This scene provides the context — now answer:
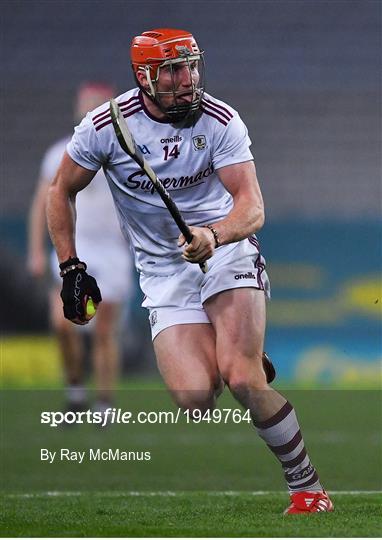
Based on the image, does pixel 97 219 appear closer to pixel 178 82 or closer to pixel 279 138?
pixel 178 82

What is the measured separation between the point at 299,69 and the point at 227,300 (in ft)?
29.9

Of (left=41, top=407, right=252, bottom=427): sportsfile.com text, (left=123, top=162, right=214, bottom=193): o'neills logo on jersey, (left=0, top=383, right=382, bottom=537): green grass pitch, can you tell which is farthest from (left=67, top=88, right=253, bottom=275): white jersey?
(left=41, top=407, right=252, bottom=427): sportsfile.com text

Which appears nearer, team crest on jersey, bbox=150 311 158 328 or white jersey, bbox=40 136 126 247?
team crest on jersey, bbox=150 311 158 328

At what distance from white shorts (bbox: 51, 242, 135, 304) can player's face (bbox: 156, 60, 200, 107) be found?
427 centimetres

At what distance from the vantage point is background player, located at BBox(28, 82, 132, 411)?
350 inches

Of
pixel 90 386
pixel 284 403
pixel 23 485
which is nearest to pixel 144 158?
pixel 284 403

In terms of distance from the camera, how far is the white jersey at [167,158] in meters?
5.00

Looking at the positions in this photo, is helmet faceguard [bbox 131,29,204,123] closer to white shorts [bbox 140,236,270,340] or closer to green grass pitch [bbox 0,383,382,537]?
white shorts [bbox 140,236,270,340]

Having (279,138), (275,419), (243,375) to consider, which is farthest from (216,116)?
(279,138)

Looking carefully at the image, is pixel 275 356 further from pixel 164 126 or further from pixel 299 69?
pixel 164 126

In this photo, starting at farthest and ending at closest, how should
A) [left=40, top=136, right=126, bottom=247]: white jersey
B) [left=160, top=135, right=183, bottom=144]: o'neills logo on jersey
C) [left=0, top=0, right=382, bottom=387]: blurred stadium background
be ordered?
[left=0, top=0, right=382, bottom=387]: blurred stadium background
[left=40, top=136, right=126, bottom=247]: white jersey
[left=160, top=135, right=183, bottom=144]: o'neills logo on jersey

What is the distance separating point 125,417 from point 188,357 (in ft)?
15.9

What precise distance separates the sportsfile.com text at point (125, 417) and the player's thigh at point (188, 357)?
126 inches

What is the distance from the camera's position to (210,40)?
1373cm
